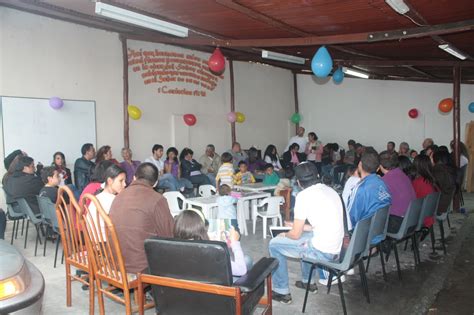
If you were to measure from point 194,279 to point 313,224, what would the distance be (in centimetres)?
134

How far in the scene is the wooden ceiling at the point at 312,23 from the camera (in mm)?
4887

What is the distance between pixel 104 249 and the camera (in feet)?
8.99

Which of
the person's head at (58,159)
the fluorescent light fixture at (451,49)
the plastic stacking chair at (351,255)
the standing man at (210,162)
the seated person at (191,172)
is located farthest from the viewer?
the standing man at (210,162)

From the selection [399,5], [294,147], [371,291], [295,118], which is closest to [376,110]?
[295,118]

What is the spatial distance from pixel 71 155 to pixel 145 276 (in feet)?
18.5

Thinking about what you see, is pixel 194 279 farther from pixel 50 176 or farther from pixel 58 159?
pixel 58 159

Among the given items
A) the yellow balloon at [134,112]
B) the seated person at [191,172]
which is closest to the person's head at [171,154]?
the seated person at [191,172]

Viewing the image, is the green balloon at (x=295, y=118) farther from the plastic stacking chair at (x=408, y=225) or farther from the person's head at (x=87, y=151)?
the plastic stacking chair at (x=408, y=225)

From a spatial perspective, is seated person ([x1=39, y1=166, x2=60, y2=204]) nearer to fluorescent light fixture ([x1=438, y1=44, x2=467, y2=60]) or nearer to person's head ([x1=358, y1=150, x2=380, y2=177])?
person's head ([x1=358, y1=150, x2=380, y2=177])

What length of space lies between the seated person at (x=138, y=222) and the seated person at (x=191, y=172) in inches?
213

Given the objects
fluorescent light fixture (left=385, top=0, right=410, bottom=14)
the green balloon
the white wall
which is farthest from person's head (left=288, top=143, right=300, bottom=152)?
fluorescent light fixture (left=385, top=0, right=410, bottom=14)

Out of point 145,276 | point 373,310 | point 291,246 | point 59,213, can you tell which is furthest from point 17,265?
point 373,310

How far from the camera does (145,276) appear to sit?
2242 mm

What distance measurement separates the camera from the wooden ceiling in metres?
4.89
